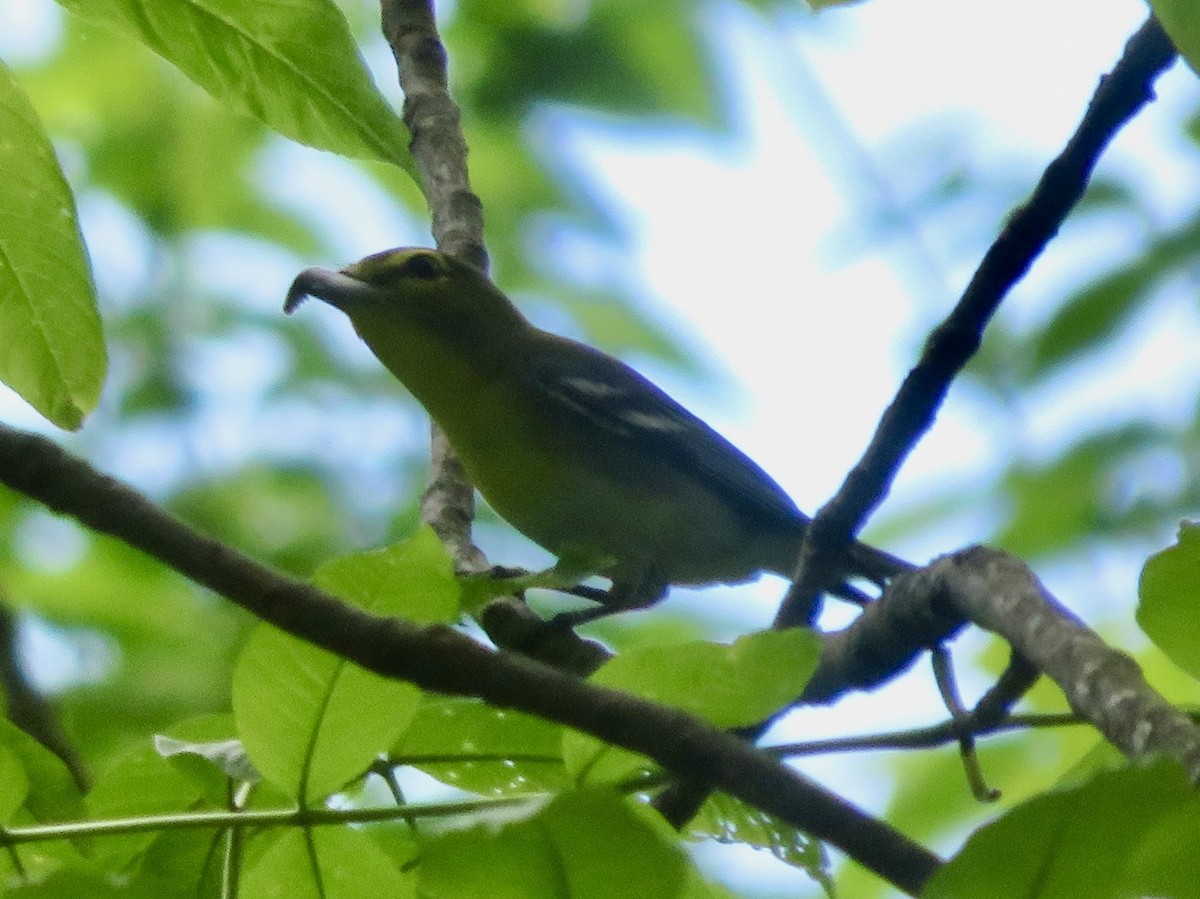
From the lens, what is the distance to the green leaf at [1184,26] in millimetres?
1179

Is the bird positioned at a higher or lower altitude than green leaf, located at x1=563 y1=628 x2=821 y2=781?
higher

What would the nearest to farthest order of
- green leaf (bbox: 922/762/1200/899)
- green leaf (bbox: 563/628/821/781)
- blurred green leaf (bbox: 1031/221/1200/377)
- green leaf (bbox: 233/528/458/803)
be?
green leaf (bbox: 922/762/1200/899) < green leaf (bbox: 563/628/821/781) < green leaf (bbox: 233/528/458/803) < blurred green leaf (bbox: 1031/221/1200/377)

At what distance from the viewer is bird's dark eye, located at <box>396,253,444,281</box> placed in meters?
5.16

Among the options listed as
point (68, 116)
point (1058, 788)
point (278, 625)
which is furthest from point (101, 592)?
point (1058, 788)

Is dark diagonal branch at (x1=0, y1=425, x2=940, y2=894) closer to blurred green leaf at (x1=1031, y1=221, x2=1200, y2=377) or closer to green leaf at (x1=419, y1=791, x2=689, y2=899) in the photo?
green leaf at (x1=419, y1=791, x2=689, y2=899)

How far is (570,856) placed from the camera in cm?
124

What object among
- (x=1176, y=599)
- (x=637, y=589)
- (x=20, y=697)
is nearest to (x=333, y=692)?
(x=1176, y=599)

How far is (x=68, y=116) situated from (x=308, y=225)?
1012 mm

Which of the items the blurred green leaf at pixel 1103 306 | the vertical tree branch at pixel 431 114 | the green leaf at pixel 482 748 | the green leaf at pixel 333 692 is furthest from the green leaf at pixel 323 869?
the blurred green leaf at pixel 1103 306

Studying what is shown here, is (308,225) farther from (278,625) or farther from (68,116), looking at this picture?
(278,625)

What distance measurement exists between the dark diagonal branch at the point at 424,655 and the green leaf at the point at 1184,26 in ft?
2.09

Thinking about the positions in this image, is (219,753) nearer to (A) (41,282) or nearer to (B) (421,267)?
(A) (41,282)

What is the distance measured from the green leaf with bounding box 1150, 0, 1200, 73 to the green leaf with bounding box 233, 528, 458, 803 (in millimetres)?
825

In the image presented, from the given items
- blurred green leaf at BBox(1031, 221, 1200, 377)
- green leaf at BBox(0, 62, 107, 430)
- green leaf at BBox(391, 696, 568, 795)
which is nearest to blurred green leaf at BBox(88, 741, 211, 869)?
green leaf at BBox(391, 696, 568, 795)
